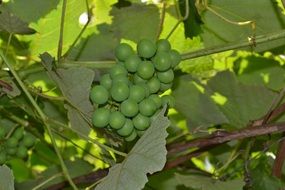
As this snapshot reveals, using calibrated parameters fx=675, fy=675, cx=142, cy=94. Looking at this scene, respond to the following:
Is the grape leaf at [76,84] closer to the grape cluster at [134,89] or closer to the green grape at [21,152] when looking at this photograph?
the grape cluster at [134,89]

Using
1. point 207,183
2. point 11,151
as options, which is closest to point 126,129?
point 207,183

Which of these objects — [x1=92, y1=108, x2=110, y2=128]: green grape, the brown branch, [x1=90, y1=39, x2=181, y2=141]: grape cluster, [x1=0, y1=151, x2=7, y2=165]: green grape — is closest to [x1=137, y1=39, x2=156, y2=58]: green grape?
[x1=90, y1=39, x2=181, y2=141]: grape cluster

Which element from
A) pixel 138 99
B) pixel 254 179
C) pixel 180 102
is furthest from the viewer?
pixel 180 102

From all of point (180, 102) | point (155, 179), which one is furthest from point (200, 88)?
point (155, 179)

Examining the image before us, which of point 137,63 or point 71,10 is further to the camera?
point 71,10

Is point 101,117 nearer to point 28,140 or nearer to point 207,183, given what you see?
point 207,183

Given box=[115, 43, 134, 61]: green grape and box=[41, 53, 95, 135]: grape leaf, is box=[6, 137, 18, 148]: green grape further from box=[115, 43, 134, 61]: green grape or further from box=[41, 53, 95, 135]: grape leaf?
box=[115, 43, 134, 61]: green grape

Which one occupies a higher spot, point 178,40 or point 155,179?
point 178,40

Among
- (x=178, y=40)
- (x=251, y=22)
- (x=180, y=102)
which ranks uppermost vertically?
(x=251, y=22)

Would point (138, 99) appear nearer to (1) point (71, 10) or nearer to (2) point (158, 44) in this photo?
(2) point (158, 44)
